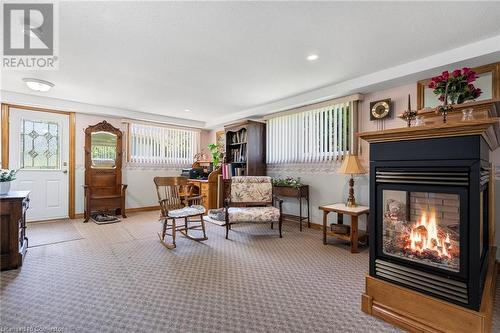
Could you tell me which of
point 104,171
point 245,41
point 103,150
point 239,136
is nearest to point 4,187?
point 104,171

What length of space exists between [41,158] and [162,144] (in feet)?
7.83

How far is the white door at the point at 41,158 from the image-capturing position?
4.38 metres

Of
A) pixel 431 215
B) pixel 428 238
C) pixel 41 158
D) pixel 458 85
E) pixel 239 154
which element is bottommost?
pixel 428 238

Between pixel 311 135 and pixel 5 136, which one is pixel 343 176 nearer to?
pixel 311 135

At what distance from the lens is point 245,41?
96.0 inches

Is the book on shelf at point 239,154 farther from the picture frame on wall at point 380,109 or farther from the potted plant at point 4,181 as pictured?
the potted plant at point 4,181

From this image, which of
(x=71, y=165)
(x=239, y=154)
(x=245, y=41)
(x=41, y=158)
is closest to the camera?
(x=245, y=41)

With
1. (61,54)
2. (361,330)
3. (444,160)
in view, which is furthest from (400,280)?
(61,54)

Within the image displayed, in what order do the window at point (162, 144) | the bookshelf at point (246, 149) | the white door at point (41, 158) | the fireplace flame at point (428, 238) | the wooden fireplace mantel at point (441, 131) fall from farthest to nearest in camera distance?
the window at point (162, 144), the bookshelf at point (246, 149), the white door at point (41, 158), the fireplace flame at point (428, 238), the wooden fireplace mantel at point (441, 131)

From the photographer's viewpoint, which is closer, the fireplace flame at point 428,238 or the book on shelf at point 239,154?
the fireplace flame at point 428,238

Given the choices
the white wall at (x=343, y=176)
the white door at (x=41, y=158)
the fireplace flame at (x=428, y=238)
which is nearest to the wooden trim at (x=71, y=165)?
the white door at (x=41, y=158)

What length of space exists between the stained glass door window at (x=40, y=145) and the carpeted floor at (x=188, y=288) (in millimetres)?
2160

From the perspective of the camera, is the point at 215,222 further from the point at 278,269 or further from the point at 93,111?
the point at 93,111

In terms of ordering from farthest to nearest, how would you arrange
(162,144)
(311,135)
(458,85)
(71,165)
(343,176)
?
(162,144) < (71,165) < (311,135) < (343,176) < (458,85)
